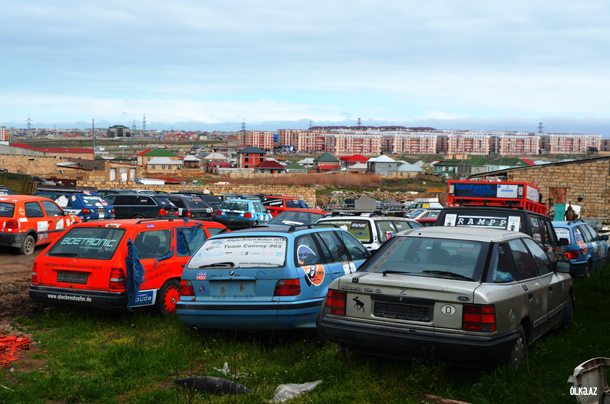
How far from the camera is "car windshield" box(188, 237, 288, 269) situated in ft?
22.5

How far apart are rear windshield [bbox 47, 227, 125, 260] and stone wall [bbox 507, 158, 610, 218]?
104 feet

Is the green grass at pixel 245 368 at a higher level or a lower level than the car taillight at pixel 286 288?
lower

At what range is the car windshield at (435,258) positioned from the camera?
5609 millimetres

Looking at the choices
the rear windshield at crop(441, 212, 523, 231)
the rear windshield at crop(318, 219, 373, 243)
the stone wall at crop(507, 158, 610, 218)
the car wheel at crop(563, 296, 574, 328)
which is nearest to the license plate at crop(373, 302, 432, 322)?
the car wheel at crop(563, 296, 574, 328)

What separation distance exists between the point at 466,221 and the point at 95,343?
692cm

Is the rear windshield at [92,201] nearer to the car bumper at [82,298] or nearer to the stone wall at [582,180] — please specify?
the car bumper at [82,298]

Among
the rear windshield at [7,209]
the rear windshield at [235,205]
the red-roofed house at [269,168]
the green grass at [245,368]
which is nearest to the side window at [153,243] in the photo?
the green grass at [245,368]

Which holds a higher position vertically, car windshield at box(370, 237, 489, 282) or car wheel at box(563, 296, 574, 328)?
car windshield at box(370, 237, 489, 282)

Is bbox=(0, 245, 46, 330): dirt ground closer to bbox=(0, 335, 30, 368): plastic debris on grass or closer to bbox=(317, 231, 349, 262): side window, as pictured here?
bbox=(0, 335, 30, 368): plastic debris on grass

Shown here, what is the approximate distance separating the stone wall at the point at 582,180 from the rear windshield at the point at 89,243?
31.7 metres

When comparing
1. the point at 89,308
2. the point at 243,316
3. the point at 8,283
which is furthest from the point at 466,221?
the point at 8,283

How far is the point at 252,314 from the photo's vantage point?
21.8 ft

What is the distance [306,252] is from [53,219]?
10.5 m

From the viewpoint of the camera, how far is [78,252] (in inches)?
323
